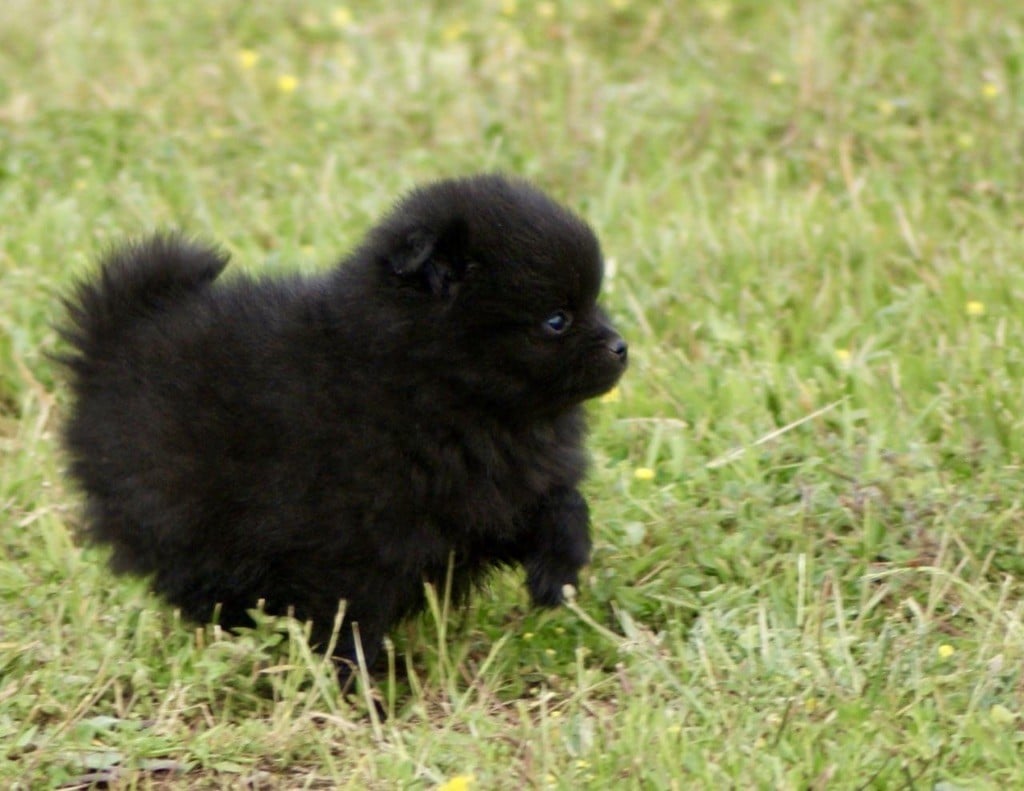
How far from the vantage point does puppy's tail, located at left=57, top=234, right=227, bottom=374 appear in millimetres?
4477

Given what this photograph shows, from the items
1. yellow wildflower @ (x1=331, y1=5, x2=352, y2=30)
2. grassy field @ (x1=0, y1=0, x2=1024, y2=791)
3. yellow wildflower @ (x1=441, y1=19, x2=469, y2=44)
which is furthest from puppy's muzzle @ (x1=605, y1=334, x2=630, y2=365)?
yellow wildflower @ (x1=331, y1=5, x2=352, y2=30)

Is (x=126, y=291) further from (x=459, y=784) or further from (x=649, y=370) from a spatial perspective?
(x=649, y=370)

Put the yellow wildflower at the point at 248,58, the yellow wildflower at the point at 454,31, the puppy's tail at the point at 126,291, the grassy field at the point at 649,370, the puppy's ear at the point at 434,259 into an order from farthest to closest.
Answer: the yellow wildflower at the point at 454,31
the yellow wildflower at the point at 248,58
the puppy's tail at the point at 126,291
the puppy's ear at the point at 434,259
the grassy field at the point at 649,370

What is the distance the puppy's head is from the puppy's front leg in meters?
0.32

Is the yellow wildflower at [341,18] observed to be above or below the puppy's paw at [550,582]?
above

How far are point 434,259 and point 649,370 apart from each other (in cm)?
167

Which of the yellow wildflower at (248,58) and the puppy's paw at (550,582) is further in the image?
the yellow wildflower at (248,58)

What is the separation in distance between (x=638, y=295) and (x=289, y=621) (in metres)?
2.39

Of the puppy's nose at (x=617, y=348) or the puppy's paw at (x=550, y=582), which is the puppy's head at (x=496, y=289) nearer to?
the puppy's nose at (x=617, y=348)

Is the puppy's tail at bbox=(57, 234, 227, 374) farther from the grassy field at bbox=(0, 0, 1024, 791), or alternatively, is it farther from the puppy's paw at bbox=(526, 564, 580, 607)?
the puppy's paw at bbox=(526, 564, 580, 607)

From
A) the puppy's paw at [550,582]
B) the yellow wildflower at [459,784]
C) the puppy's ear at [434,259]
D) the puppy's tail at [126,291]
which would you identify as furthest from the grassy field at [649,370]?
the puppy's ear at [434,259]

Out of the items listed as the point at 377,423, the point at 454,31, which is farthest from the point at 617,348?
the point at 454,31

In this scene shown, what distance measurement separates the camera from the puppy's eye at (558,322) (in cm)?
416

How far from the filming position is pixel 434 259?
4.08 meters
